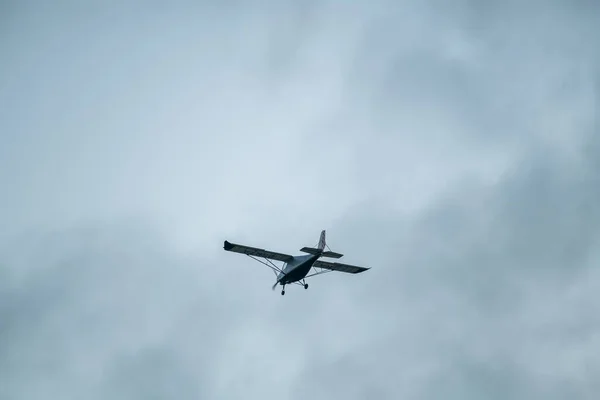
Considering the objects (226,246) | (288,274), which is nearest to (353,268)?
(288,274)

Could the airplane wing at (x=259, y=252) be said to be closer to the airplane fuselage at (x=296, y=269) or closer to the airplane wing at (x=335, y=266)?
the airplane fuselage at (x=296, y=269)

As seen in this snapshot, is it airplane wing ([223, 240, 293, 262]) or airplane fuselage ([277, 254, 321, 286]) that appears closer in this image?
airplane fuselage ([277, 254, 321, 286])

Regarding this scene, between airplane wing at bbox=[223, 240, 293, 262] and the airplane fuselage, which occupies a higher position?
airplane wing at bbox=[223, 240, 293, 262]

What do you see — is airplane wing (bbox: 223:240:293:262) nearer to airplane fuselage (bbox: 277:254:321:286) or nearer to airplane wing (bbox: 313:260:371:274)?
airplane fuselage (bbox: 277:254:321:286)

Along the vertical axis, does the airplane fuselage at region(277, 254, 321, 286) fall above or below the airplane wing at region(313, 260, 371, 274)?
below

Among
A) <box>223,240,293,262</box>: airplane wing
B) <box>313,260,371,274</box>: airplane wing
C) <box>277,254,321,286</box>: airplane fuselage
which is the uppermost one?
<box>313,260,371,274</box>: airplane wing

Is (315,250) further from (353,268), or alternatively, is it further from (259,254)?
(353,268)

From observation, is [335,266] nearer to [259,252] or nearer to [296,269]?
[296,269]

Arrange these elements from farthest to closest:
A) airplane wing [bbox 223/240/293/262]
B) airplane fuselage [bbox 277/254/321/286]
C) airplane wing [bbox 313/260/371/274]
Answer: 1. airplane wing [bbox 313/260/371/274]
2. airplane wing [bbox 223/240/293/262]
3. airplane fuselage [bbox 277/254/321/286]

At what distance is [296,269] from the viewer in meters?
74.7

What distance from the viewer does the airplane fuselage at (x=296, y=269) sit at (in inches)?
2889

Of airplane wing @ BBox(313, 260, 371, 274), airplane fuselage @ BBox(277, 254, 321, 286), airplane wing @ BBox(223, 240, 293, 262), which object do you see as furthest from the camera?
airplane wing @ BBox(313, 260, 371, 274)

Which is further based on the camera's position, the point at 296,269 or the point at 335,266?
the point at 335,266

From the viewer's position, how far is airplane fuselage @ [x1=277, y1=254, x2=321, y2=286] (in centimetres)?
7338
